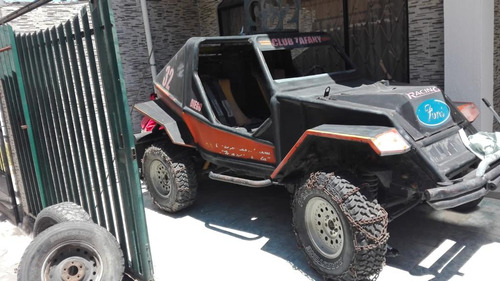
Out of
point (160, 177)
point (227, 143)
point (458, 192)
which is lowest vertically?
point (160, 177)

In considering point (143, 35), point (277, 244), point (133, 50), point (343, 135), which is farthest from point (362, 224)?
point (143, 35)

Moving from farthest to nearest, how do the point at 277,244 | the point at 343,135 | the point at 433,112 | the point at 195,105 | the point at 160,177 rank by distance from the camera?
the point at 160,177, the point at 195,105, the point at 277,244, the point at 433,112, the point at 343,135

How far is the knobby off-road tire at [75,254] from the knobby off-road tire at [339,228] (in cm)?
147

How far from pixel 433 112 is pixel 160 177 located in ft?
10.4

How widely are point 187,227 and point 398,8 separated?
13.2ft

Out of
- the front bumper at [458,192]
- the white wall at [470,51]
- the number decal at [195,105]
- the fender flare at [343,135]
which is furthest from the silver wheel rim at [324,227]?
the white wall at [470,51]

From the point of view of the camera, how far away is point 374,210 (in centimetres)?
314

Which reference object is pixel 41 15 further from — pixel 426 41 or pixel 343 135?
pixel 343 135

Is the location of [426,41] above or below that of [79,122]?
above

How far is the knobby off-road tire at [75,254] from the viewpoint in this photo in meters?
3.17

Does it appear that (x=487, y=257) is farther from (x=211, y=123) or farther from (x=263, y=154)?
(x=211, y=123)

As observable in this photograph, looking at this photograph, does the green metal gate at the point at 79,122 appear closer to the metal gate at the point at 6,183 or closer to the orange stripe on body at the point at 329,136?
the metal gate at the point at 6,183

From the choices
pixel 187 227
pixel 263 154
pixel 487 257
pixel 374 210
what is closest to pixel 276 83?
pixel 263 154

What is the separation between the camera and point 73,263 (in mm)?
3262
